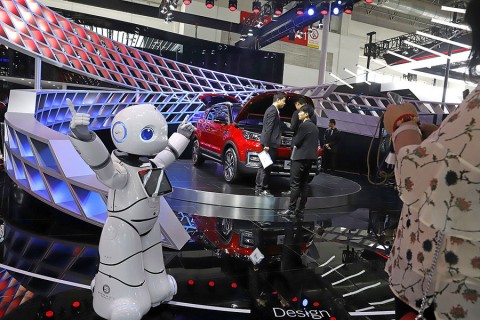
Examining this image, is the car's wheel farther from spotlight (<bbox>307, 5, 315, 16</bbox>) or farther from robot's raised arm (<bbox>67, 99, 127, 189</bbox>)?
spotlight (<bbox>307, 5, 315, 16</bbox>)

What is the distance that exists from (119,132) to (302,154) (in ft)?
10.5

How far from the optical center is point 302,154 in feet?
17.1

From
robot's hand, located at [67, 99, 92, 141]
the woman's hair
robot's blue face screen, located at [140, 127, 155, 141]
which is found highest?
the woman's hair

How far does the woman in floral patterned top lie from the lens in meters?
0.82

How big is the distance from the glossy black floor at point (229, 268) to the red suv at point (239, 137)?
1441mm

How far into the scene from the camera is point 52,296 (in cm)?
278

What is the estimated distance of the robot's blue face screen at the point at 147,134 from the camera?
95.8 inches

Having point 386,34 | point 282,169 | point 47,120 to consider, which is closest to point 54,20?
point 47,120

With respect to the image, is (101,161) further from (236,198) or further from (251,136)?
(251,136)

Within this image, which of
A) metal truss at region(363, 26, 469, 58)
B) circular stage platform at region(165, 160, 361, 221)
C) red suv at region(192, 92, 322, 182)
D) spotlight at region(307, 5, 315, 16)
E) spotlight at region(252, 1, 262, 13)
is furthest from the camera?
metal truss at region(363, 26, 469, 58)

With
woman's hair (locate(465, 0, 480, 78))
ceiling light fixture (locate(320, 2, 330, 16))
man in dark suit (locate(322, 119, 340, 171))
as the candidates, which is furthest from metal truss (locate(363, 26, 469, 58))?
woman's hair (locate(465, 0, 480, 78))

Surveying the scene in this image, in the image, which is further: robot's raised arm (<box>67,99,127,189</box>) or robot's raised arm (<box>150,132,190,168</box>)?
robot's raised arm (<box>150,132,190,168</box>)

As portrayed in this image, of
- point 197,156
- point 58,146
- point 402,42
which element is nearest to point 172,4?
point 197,156

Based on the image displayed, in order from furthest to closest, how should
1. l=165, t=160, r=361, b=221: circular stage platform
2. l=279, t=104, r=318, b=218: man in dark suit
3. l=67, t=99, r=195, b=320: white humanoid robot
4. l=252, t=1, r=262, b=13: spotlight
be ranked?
1. l=252, t=1, r=262, b=13: spotlight
2. l=165, t=160, r=361, b=221: circular stage platform
3. l=279, t=104, r=318, b=218: man in dark suit
4. l=67, t=99, r=195, b=320: white humanoid robot
